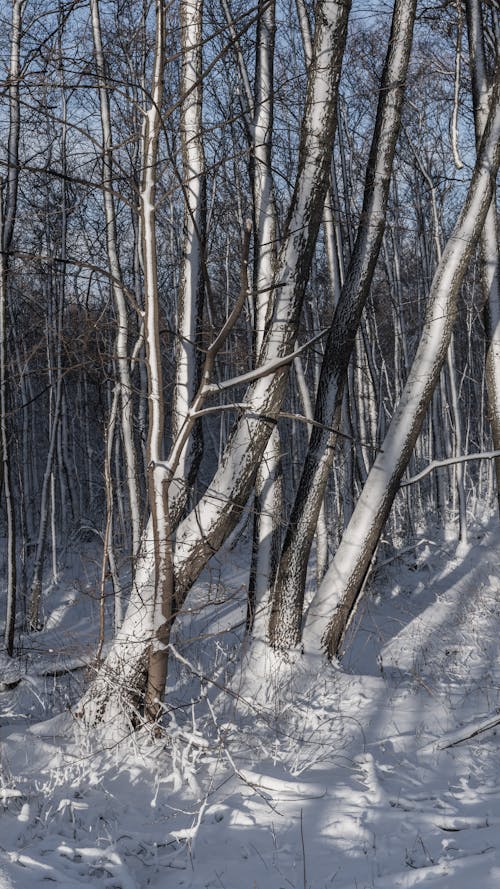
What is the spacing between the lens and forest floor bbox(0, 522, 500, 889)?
9.57 feet

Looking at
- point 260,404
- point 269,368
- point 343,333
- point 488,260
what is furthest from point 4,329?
point 488,260

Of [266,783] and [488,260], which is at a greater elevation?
[488,260]

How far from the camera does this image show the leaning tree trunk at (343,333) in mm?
5922

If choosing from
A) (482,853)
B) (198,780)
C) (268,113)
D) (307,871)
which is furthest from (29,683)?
(268,113)

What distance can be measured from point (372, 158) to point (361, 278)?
109 centimetres

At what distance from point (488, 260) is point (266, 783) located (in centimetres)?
546

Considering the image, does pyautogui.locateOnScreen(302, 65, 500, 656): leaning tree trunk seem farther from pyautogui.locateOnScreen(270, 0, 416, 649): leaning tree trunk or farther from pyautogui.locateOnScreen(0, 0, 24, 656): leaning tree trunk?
pyautogui.locateOnScreen(0, 0, 24, 656): leaning tree trunk

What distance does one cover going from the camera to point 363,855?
3041 mm

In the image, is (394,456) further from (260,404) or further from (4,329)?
(4,329)

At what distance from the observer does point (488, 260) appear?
283 inches

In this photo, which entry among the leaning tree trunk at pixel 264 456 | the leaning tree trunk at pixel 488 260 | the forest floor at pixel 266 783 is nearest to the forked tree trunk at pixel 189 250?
the forest floor at pixel 266 783

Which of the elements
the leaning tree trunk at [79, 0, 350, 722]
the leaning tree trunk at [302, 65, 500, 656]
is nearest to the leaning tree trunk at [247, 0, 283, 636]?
the leaning tree trunk at [302, 65, 500, 656]

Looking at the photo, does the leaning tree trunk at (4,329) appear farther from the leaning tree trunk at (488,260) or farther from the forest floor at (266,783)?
the leaning tree trunk at (488,260)

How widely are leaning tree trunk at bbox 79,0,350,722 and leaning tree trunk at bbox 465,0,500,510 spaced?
2387 mm
